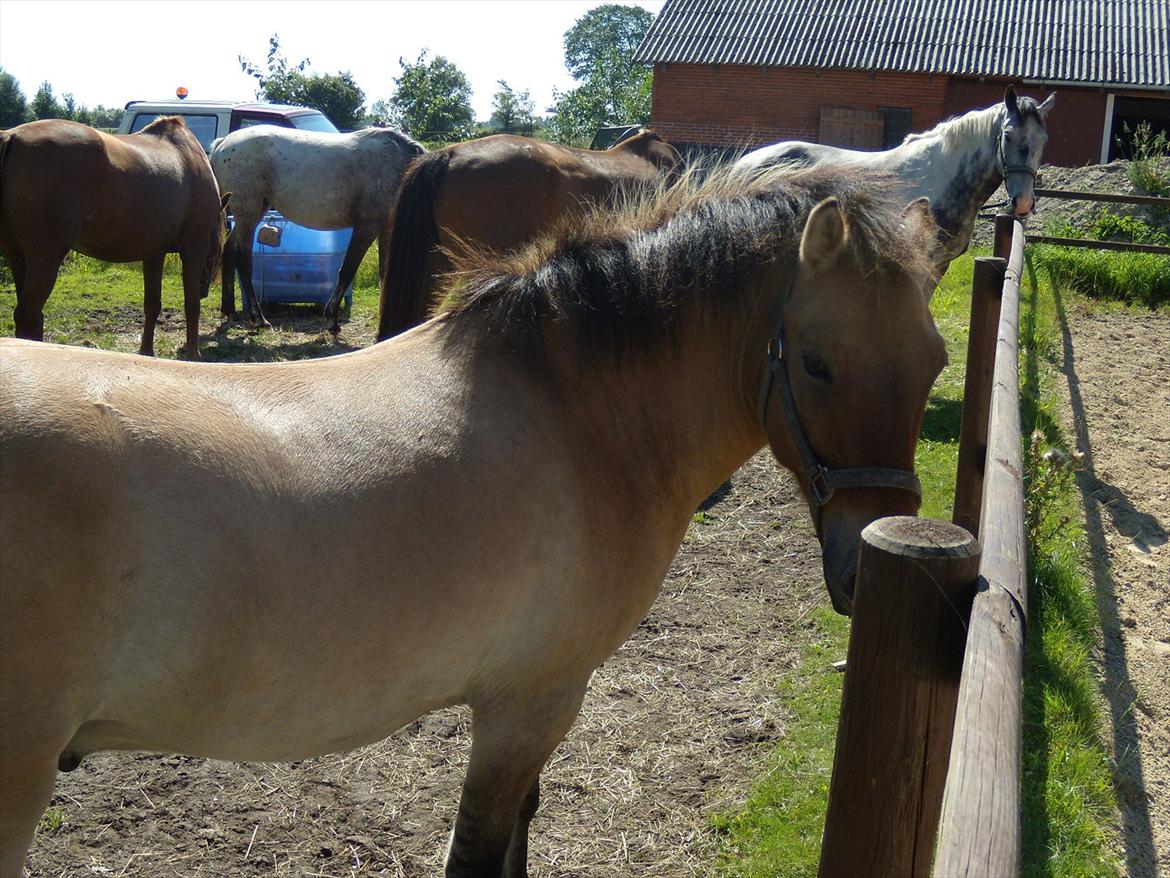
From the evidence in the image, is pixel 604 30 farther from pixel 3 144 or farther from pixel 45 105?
pixel 3 144

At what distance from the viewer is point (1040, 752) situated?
340 centimetres

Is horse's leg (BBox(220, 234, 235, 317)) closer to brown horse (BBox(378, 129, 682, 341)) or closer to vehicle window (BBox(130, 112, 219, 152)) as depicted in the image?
vehicle window (BBox(130, 112, 219, 152))

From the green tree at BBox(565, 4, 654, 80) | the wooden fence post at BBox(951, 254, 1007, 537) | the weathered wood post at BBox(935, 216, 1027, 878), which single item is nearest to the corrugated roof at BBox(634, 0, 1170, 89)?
the wooden fence post at BBox(951, 254, 1007, 537)

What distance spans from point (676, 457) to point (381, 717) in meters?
0.98

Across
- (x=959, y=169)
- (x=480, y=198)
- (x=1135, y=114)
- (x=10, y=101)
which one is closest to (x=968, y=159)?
A: (x=959, y=169)

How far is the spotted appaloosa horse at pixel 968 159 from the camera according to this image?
8.14 metres

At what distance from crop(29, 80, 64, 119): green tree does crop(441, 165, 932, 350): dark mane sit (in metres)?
40.0

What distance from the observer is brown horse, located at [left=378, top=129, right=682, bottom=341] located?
605 centimetres

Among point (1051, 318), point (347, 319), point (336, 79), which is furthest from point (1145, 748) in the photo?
point (336, 79)

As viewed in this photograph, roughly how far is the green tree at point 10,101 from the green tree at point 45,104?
1.18 metres

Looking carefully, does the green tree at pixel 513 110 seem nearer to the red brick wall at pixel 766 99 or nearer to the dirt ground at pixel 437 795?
the red brick wall at pixel 766 99

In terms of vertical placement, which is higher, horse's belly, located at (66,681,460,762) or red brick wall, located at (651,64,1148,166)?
red brick wall, located at (651,64,1148,166)

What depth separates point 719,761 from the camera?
342 centimetres

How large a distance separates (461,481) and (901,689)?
1005mm
